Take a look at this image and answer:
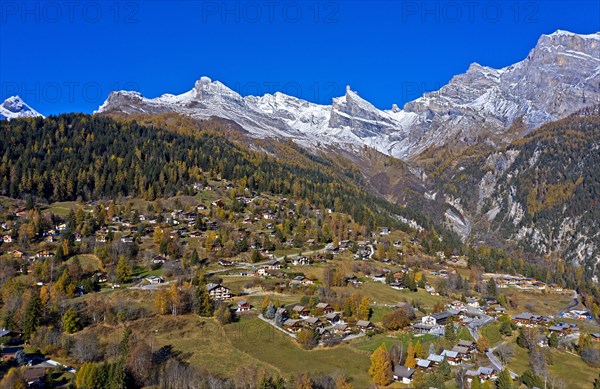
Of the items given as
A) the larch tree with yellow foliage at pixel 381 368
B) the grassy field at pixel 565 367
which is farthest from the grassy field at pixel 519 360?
the larch tree with yellow foliage at pixel 381 368

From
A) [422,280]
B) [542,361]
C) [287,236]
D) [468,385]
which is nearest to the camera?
[468,385]

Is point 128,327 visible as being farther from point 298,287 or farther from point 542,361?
point 542,361

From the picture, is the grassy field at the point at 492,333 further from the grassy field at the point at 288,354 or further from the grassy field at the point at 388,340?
the grassy field at the point at 288,354

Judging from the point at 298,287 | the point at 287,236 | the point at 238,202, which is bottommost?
the point at 298,287

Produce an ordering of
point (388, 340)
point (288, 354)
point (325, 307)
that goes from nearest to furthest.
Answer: point (288, 354) < point (388, 340) < point (325, 307)

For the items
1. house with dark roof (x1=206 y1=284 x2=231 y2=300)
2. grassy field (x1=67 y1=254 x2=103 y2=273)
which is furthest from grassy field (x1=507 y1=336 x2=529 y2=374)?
grassy field (x1=67 y1=254 x2=103 y2=273)

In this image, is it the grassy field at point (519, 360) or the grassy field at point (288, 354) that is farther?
the grassy field at point (519, 360)

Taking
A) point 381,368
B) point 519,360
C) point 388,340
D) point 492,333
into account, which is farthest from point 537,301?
point 381,368

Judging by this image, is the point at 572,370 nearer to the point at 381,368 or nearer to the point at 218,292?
the point at 381,368

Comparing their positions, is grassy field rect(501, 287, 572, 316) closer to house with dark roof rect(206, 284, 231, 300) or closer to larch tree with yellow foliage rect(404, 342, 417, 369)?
larch tree with yellow foliage rect(404, 342, 417, 369)

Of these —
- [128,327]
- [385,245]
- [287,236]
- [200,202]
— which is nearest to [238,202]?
[200,202]

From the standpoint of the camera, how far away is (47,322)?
67875mm

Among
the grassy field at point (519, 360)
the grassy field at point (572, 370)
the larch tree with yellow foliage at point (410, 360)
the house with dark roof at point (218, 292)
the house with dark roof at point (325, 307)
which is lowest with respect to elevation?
the grassy field at point (572, 370)

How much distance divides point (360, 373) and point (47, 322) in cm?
4410
